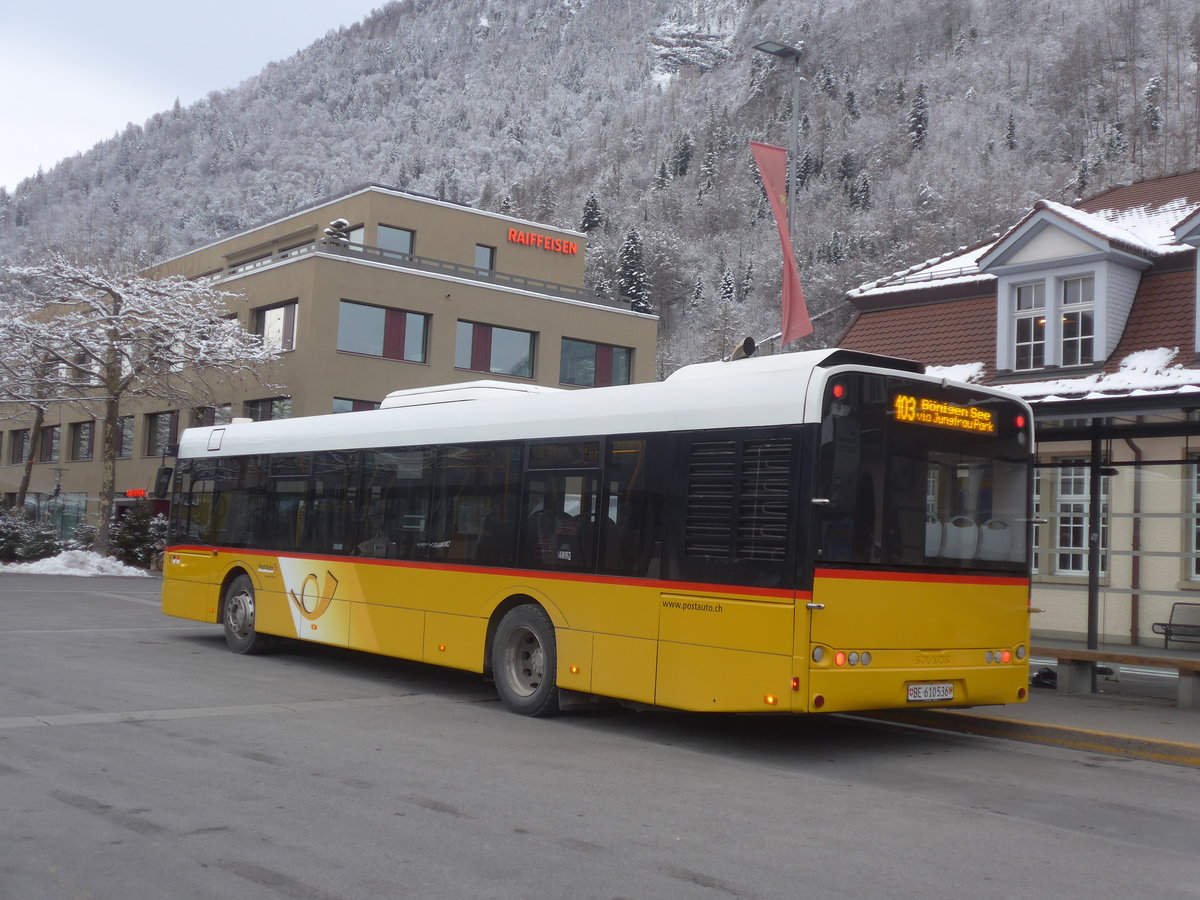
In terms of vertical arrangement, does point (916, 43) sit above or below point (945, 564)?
above

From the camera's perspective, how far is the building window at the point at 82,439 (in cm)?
5325

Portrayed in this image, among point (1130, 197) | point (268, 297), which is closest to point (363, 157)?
point (268, 297)

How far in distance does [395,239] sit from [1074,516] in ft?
116

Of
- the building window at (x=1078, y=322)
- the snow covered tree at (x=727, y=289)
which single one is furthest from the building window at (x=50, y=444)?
the snow covered tree at (x=727, y=289)

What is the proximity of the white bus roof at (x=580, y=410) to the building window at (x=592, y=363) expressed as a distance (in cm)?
3099

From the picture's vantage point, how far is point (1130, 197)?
59.5 ft

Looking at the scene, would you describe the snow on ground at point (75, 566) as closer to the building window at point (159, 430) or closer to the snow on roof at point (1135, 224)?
the building window at point (159, 430)

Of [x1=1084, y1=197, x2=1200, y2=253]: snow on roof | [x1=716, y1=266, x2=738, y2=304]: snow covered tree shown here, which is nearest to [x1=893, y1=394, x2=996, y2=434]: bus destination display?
[x1=1084, y1=197, x2=1200, y2=253]: snow on roof

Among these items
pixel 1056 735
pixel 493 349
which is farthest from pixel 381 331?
pixel 1056 735

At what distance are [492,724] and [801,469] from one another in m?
3.61

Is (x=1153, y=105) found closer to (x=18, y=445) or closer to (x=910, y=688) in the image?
(x=18, y=445)

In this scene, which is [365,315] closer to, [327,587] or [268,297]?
[268,297]

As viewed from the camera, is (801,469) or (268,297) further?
(268,297)

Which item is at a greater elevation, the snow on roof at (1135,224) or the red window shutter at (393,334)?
the red window shutter at (393,334)
